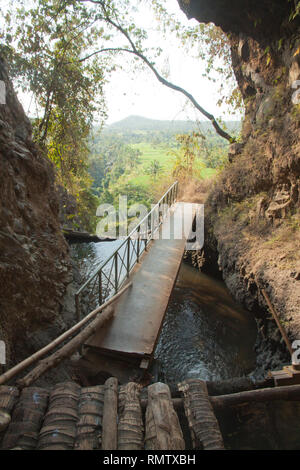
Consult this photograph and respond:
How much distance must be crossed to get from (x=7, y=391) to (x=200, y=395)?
5.12ft

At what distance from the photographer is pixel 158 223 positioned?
9664 millimetres

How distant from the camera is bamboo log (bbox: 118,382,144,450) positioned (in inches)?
76.2

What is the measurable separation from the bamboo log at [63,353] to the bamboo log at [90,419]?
1.77ft

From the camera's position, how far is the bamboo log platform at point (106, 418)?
6.23ft

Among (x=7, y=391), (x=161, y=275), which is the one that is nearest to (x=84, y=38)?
(x=161, y=275)

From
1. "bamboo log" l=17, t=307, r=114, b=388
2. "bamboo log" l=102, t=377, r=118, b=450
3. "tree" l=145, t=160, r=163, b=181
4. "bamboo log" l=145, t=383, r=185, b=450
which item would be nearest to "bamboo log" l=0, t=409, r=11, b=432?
"bamboo log" l=17, t=307, r=114, b=388

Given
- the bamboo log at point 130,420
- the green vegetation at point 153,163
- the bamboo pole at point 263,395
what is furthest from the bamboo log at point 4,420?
the green vegetation at point 153,163

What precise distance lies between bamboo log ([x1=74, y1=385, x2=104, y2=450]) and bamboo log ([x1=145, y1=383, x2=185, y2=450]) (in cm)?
36

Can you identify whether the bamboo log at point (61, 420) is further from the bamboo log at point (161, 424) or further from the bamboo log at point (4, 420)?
the bamboo log at point (161, 424)

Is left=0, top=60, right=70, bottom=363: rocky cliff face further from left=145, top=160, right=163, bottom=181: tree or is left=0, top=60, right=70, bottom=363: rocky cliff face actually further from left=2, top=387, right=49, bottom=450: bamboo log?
left=145, top=160, right=163, bottom=181: tree

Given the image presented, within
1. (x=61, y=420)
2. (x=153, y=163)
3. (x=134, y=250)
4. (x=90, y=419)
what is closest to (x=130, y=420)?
(x=90, y=419)

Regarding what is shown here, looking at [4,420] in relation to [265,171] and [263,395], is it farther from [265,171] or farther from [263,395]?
[265,171]

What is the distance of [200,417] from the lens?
2150mm
